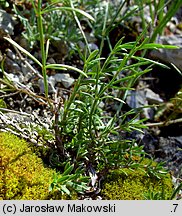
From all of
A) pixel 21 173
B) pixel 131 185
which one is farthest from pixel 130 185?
pixel 21 173

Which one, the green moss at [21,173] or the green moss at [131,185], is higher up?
the green moss at [131,185]

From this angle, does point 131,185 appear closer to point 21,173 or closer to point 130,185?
point 130,185

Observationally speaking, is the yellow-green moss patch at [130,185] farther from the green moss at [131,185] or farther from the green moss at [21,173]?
the green moss at [21,173]

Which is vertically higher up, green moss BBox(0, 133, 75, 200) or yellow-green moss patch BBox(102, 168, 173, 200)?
yellow-green moss patch BBox(102, 168, 173, 200)

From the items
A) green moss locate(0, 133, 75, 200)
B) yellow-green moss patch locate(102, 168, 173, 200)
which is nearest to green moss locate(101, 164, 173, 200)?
yellow-green moss patch locate(102, 168, 173, 200)

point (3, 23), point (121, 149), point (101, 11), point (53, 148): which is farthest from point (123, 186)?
point (101, 11)

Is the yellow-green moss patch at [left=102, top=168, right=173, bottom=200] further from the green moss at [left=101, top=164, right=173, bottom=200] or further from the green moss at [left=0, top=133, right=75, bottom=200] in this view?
the green moss at [left=0, top=133, right=75, bottom=200]

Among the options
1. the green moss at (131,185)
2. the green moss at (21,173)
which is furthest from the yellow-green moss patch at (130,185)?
the green moss at (21,173)
